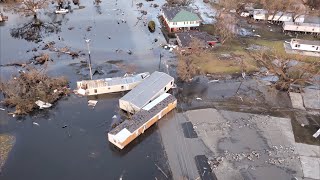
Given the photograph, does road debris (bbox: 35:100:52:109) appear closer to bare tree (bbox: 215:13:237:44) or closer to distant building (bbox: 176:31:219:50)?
distant building (bbox: 176:31:219:50)

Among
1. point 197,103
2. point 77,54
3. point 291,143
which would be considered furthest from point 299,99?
point 77,54

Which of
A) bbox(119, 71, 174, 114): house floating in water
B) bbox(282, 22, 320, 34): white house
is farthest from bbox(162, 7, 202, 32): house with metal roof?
bbox(119, 71, 174, 114): house floating in water

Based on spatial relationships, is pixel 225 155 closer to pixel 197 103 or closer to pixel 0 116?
pixel 197 103

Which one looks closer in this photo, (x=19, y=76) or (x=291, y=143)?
(x=291, y=143)

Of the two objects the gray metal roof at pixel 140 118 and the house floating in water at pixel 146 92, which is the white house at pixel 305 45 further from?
the gray metal roof at pixel 140 118

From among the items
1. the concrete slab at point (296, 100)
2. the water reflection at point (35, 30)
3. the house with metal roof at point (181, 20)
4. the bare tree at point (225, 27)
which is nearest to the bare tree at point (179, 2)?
the house with metal roof at point (181, 20)
